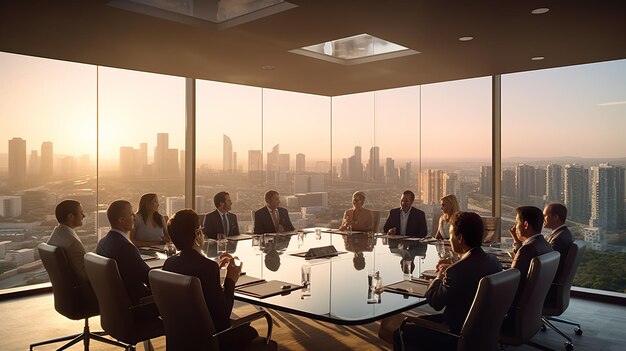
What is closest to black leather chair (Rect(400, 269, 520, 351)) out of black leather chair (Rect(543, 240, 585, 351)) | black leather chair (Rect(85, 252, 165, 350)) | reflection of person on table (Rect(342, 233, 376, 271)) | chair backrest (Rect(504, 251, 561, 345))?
chair backrest (Rect(504, 251, 561, 345))

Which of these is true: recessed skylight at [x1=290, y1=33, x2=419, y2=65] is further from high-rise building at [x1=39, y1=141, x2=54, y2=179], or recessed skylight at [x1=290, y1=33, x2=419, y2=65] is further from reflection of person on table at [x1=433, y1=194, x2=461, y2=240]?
high-rise building at [x1=39, y1=141, x2=54, y2=179]

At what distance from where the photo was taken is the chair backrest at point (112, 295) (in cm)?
370

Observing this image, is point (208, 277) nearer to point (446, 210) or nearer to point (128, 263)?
point (128, 263)

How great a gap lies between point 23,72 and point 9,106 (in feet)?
1.62

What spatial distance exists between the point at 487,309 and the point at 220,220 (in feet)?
13.9

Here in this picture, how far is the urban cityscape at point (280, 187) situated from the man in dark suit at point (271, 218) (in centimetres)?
28

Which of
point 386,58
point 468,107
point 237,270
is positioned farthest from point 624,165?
point 237,270

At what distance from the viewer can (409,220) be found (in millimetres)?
7109

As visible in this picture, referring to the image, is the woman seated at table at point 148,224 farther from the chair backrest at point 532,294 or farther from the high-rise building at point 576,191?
the high-rise building at point 576,191

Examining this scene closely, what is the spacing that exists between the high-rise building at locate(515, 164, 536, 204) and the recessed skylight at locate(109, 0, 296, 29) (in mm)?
5091

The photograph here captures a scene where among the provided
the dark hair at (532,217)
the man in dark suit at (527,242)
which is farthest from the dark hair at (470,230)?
the dark hair at (532,217)

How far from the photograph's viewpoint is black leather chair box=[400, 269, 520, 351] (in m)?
3.05

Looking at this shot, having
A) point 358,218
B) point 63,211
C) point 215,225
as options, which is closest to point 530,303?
point 358,218

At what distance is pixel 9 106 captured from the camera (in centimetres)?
695
